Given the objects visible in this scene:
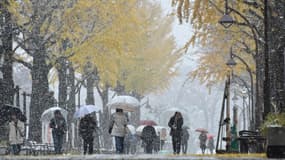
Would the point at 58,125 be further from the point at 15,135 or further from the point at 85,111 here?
the point at 85,111

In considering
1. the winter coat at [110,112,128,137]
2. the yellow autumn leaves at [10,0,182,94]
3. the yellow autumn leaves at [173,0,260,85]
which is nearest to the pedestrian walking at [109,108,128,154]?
the winter coat at [110,112,128,137]

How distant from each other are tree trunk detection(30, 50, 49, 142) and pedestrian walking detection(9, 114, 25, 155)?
5.80 meters

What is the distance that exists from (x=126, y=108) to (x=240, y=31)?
19.7 feet

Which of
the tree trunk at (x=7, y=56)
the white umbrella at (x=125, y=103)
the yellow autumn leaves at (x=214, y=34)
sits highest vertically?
the yellow autumn leaves at (x=214, y=34)

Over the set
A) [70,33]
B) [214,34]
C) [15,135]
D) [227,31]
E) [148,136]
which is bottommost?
[15,135]

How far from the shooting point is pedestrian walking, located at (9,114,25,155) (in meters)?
22.1

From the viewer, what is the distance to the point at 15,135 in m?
22.5

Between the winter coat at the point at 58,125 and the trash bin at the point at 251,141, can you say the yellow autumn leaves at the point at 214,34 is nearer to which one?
the trash bin at the point at 251,141

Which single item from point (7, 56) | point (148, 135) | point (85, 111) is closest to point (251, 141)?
point (7, 56)

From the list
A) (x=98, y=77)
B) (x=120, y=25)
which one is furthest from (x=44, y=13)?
(x=98, y=77)

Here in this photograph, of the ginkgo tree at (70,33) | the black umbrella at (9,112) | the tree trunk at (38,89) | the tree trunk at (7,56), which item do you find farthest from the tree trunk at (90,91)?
the black umbrella at (9,112)

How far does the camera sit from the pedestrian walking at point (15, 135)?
72.6 feet

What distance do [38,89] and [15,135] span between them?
6.47 metres

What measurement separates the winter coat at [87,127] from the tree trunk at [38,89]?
705 cm
